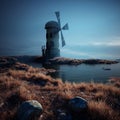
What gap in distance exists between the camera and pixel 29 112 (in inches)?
277

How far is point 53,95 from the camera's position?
10.3 metres

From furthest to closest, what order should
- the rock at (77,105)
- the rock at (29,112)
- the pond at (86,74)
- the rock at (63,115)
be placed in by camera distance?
the pond at (86,74) < the rock at (77,105) < the rock at (63,115) < the rock at (29,112)

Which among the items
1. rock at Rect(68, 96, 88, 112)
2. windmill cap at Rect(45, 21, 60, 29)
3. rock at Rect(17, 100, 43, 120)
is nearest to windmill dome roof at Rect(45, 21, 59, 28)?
windmill cap at Rect(45, 21, 60, 29)

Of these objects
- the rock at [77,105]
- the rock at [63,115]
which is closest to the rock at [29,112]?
the rock at [63,115]

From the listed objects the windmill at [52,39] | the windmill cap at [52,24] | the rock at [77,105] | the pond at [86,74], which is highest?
the windmill cap at [52,24]

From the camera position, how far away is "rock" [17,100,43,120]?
7.01 metres

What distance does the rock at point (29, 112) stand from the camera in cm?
701

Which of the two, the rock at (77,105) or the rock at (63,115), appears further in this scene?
the rock at (77,105)

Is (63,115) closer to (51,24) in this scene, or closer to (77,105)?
(77,105)

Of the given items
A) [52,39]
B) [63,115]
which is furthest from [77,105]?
[52,39]

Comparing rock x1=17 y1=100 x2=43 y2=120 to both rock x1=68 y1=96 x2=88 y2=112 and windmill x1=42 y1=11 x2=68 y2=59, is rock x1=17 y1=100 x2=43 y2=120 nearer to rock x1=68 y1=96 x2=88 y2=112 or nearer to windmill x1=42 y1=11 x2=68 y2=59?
rock x1=68 y1=96 x2=88 y2=112

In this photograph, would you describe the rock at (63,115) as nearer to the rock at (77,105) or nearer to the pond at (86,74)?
the rock at (77,105)

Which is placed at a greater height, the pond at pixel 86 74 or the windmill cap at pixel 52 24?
the windmill cap at pixel 52 24

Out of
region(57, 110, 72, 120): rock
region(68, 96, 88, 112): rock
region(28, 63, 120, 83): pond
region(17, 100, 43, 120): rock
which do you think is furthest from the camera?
region(28, 63, 120, 83): pond
